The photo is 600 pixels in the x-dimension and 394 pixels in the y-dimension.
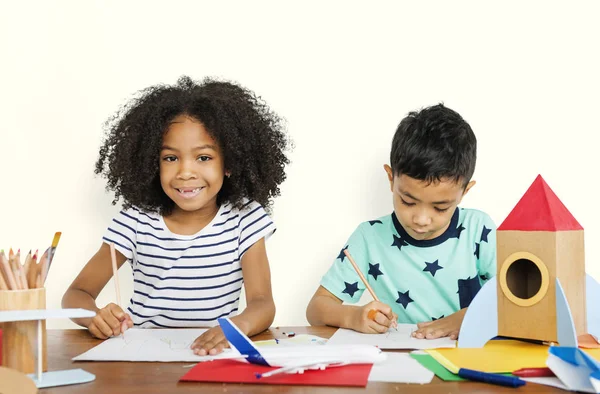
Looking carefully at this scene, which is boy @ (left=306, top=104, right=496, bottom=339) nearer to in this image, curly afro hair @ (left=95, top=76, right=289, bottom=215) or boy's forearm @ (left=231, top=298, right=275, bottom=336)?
boy's forearm @ (left=231, top=298, right=275, bottom=336)

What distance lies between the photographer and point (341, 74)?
76.6 inches

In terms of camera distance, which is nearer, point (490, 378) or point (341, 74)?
point (490, 378)

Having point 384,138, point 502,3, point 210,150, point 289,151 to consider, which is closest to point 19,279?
point 210,150

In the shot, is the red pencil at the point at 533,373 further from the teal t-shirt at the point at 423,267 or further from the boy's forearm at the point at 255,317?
the teal t-shirt at the point at 423,267

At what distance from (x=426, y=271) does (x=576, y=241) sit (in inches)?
22.6

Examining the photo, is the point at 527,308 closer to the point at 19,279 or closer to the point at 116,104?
the point at 19,279

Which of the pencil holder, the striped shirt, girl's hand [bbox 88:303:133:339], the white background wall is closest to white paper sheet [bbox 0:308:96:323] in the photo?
the pencil holder

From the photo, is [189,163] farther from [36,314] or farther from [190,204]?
[36,314]

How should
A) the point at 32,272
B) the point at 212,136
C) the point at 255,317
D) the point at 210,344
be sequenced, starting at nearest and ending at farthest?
the point at 32,272 < the point at 210,344 < the point at 255,317 < the point at 212,136

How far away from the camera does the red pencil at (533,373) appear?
0.84m

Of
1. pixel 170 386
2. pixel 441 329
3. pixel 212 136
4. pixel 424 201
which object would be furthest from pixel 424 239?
pixel 170 386

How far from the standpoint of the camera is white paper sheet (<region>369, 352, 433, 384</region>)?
2.73 ft

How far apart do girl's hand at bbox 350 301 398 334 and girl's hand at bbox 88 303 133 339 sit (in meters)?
0.41

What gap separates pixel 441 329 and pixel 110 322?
1.86 ft
